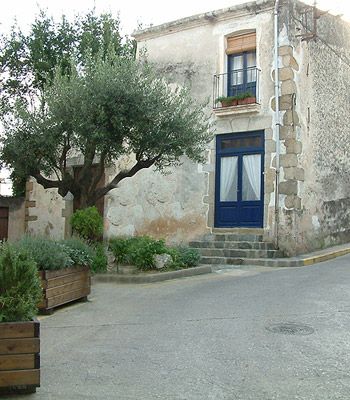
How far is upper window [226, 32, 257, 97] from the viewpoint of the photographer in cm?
1372

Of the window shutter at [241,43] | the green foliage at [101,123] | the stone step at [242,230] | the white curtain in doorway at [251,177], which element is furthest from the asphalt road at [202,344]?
the window shutter at [241,43]

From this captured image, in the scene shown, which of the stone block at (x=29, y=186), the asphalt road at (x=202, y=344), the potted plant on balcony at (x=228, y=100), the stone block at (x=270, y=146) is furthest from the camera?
the stone block at (x=29, y=186)

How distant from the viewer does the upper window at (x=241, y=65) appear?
45.0 ft

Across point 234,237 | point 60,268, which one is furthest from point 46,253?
point 234,237

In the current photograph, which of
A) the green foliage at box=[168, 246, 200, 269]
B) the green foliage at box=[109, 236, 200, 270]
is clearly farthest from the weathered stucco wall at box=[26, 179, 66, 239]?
the green foliage at box=[168, 246, 200, 269]

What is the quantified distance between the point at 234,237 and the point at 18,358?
32.2 feet

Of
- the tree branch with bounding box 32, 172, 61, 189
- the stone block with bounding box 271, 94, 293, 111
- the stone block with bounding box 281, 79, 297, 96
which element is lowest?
the tree branch with bounding box 32, 172, 61, 189

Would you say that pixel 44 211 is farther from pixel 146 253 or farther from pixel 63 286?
pixel 63 286

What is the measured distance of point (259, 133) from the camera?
13328 millimetres

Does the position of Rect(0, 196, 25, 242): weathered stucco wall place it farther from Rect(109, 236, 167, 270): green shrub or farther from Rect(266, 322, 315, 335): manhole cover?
Rect(266, 322, 315, 335): manhole cover

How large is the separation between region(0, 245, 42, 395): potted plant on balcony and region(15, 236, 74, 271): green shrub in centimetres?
260

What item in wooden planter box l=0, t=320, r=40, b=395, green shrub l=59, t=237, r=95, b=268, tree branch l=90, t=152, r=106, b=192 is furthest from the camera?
tree branch l=90, t=152, r=106, b=192

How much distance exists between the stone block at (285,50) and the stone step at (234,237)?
4.64m

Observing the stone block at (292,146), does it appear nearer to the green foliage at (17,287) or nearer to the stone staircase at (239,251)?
the stone staircase at (239,251)
